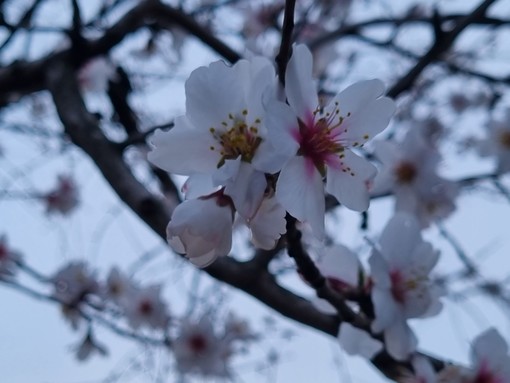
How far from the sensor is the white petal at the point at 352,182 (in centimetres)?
68

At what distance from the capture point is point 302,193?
60cm

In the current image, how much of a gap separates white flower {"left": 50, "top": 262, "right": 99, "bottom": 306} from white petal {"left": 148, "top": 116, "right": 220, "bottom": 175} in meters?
1.95

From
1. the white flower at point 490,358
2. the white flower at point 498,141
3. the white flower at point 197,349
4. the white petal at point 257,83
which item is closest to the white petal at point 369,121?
the white petal at point 257,83

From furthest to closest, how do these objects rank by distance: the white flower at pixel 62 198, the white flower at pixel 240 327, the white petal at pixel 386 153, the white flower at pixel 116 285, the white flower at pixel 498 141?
the white flower at pixel 62 198 < the white flower at pixel 240 327 < the white flower at pixel 116 285 < the white flower at pixel 498 141 < the white petal at pixel 386 153

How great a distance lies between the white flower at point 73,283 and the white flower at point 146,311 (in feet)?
0.84

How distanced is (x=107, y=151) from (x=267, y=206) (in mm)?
879

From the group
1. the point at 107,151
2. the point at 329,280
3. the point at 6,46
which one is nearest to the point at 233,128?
the point at 329,280

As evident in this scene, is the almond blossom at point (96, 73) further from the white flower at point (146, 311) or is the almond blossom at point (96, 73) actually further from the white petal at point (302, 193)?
the white petal at point (302, 193)

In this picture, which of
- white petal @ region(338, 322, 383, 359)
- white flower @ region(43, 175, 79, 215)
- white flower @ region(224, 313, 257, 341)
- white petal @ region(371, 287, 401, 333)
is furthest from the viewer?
white flower @ region(43, 175, 79, 215)

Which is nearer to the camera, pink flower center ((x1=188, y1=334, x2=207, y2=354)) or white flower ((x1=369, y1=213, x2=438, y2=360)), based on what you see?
white flower ((x1=369, y1=213, x2=438, y2=360))

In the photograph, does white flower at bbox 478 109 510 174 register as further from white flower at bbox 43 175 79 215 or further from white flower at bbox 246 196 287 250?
white flower at bbox 43 175 79 215

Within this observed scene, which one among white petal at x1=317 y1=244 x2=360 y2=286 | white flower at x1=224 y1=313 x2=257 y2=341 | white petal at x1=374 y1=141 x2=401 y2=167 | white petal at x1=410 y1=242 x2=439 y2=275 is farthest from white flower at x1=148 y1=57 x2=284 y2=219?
white flower at x1=224 y1=313 x2=257 y2=341

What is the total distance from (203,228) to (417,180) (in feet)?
3.61

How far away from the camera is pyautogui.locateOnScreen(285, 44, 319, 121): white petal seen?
2.00 ft
